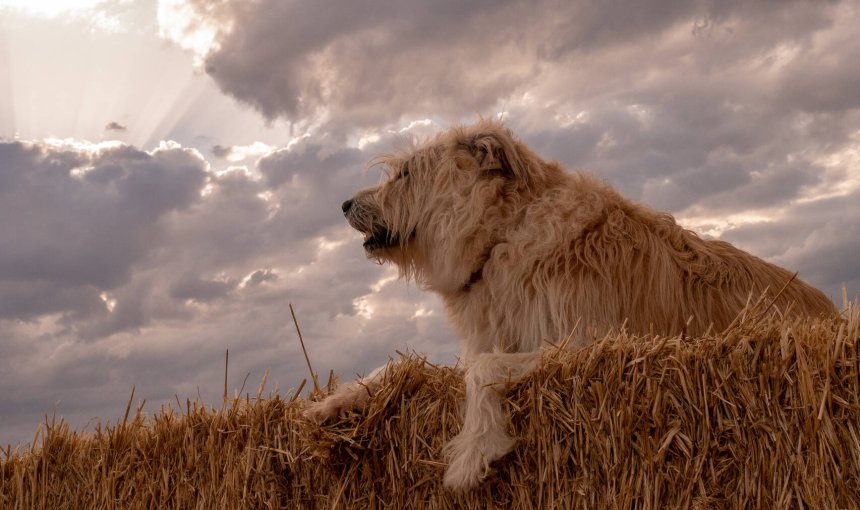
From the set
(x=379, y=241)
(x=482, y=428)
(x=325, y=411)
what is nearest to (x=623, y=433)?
(x=482, y=428)

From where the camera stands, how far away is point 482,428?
11.5 ft

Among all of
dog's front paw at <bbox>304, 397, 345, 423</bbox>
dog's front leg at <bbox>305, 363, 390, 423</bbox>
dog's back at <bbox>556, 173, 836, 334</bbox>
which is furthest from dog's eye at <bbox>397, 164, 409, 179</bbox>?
dog's front paw at <bbox>304, 397, 345, 423</bbox>

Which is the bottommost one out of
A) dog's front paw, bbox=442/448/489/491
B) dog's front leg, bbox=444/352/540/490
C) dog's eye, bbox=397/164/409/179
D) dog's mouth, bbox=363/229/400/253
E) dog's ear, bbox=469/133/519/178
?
dog's front paw, bbox=442/448/489/491

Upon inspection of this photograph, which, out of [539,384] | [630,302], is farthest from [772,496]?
[630,302]

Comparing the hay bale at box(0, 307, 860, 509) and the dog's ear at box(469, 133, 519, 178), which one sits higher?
the dog's ear at box(469, 133, 519, 178)

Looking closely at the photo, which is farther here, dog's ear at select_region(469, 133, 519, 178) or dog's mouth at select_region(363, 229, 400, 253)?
dog's mouth at select_region(363, 229, 400, 253)

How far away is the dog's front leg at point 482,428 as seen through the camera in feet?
11.4

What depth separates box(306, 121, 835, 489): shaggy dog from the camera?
4332mm

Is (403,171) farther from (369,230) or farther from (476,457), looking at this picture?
(476,457)

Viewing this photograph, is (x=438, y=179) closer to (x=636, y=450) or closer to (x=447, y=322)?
(x=447, y=322)

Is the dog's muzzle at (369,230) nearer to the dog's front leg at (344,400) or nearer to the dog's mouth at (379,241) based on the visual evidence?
the dog's mouth at (379,241)

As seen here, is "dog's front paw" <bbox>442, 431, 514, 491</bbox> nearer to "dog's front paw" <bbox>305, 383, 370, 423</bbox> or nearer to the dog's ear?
"dog's front paw" <bbox>305, 383, 370, 423</bbox>

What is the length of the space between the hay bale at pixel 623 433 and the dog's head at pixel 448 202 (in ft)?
2.89

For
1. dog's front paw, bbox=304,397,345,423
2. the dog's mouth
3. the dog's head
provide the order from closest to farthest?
dog's front paw, bbox=304,397,345,423 → the dog's head → the dog's mouth
